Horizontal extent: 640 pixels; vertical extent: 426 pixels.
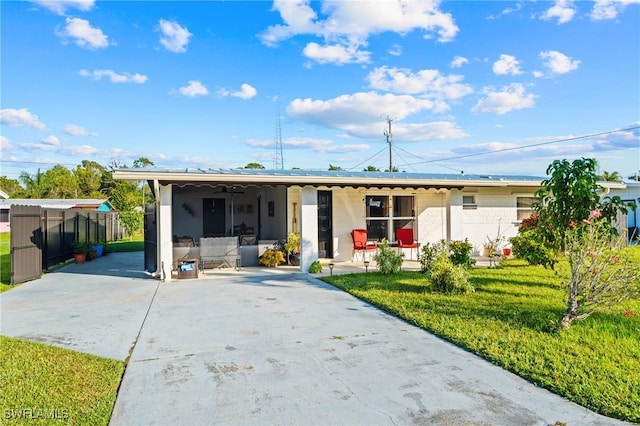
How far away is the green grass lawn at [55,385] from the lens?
3.16 m

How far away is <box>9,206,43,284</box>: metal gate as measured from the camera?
9609 mm

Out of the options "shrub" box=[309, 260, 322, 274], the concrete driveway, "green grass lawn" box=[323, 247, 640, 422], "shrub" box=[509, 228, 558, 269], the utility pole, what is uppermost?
the utility pole

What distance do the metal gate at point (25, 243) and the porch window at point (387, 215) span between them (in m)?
9.41

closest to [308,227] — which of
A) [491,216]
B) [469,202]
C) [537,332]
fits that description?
[469,202]

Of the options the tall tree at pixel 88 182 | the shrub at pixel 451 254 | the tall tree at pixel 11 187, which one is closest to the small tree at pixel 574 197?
the shrub at pixel 451 254

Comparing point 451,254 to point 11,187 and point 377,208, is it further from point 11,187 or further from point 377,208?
point 11,187

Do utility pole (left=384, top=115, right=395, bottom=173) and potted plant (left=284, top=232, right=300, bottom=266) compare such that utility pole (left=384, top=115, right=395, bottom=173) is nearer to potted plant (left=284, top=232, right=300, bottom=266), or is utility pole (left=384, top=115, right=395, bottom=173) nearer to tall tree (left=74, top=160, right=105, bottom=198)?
potted plant (left=284, top=232, right=300, bottom=266)

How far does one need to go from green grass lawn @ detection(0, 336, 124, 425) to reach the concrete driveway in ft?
0.61

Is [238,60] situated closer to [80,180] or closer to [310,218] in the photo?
[310,218]

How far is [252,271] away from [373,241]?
417cm

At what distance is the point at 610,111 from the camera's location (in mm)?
17156

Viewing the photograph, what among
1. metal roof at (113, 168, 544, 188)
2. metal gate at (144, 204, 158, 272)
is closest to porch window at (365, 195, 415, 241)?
metal roof at (113, 168, 544, 188)

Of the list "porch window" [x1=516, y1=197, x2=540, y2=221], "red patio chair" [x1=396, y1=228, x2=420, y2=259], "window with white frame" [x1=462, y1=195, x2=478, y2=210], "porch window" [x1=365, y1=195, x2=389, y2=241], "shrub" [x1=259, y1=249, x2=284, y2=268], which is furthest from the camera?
"porch window" [x1=516, y1=197, x2=540, y2=221]

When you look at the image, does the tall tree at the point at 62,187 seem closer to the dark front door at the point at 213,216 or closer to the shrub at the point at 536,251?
the dark front door at the point at 213,216
